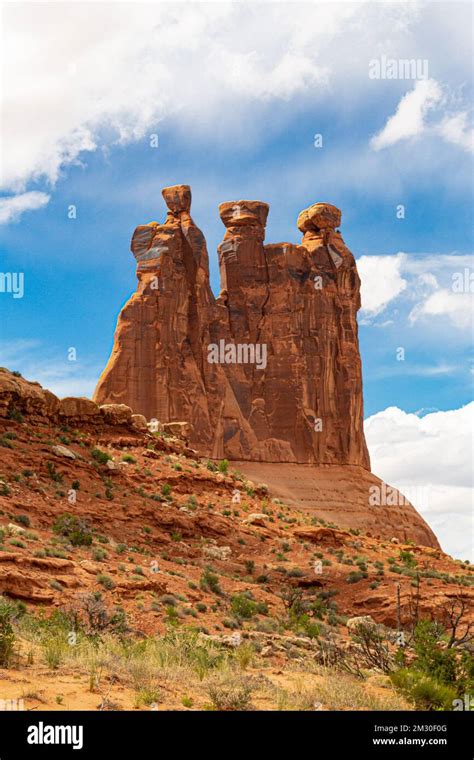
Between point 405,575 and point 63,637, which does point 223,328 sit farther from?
point 63,637

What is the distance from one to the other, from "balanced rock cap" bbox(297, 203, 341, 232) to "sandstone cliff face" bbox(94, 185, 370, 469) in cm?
13

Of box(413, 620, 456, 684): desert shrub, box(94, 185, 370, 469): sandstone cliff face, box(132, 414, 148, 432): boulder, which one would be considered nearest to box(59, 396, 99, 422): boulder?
box(132, 414, 148, 432): boulder

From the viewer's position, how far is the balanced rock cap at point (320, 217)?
88562 mm

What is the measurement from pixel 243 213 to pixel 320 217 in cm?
881

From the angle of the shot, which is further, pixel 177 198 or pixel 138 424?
pixel 177 198

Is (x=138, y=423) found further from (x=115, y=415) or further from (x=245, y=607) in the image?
(x=245, y=607)

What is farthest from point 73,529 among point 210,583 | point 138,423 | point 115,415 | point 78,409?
point 138,423

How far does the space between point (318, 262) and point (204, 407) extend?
22.1 m

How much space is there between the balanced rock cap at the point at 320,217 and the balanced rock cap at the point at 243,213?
17.9 ft

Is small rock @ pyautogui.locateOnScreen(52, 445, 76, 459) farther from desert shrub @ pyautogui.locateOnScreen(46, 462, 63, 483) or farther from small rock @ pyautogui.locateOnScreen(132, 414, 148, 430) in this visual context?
small rock @ pyautogui.locateOnScreen(132, 414, 148, 430)

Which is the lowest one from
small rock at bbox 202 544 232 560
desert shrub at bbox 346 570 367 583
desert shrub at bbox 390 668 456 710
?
desert shrub at bbox 390 668 456 710

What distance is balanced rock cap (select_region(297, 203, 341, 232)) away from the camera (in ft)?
291

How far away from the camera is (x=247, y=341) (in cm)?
8581
